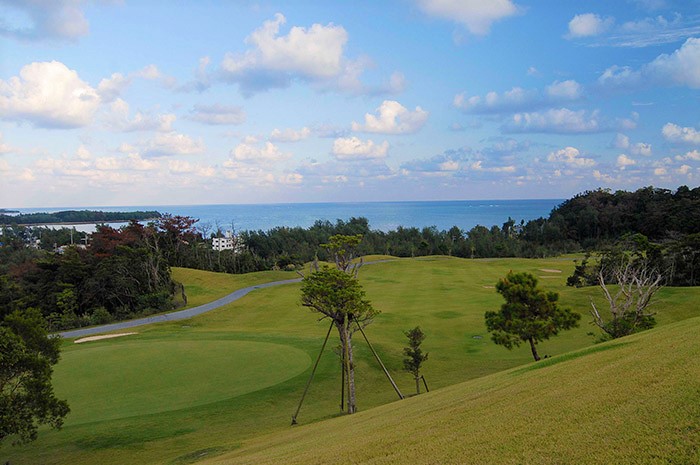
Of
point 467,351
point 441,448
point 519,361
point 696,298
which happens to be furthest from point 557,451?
point 696,298

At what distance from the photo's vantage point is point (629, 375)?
6.84 metres

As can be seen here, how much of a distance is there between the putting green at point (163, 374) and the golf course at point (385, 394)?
0.09 meters

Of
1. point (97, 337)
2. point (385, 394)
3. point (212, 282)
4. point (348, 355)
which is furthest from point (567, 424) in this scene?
point (212, 282)

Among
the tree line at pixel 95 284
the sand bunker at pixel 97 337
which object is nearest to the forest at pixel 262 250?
the tree line at pixel 95 284

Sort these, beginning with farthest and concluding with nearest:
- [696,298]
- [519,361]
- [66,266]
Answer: [66,266] → [696,298] → [519,361]

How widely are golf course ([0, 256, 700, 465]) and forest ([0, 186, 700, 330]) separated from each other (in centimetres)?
572

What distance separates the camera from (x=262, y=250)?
90.1m

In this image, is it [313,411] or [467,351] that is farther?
[467,351]

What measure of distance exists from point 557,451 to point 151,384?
1693 cm

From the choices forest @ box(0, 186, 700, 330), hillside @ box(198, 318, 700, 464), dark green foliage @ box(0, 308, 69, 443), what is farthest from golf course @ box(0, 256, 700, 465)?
forest @ box(0, 186, 700, 330)

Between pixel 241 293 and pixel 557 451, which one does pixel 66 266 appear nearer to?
pixel 241 293

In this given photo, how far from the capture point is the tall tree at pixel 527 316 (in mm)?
19172

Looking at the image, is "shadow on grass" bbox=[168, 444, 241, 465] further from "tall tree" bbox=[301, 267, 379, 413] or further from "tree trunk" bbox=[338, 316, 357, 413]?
"tall tree" bbox=[301, 267, 379, 413]

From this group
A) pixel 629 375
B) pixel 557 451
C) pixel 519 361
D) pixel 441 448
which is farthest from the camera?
pixel 519 361
